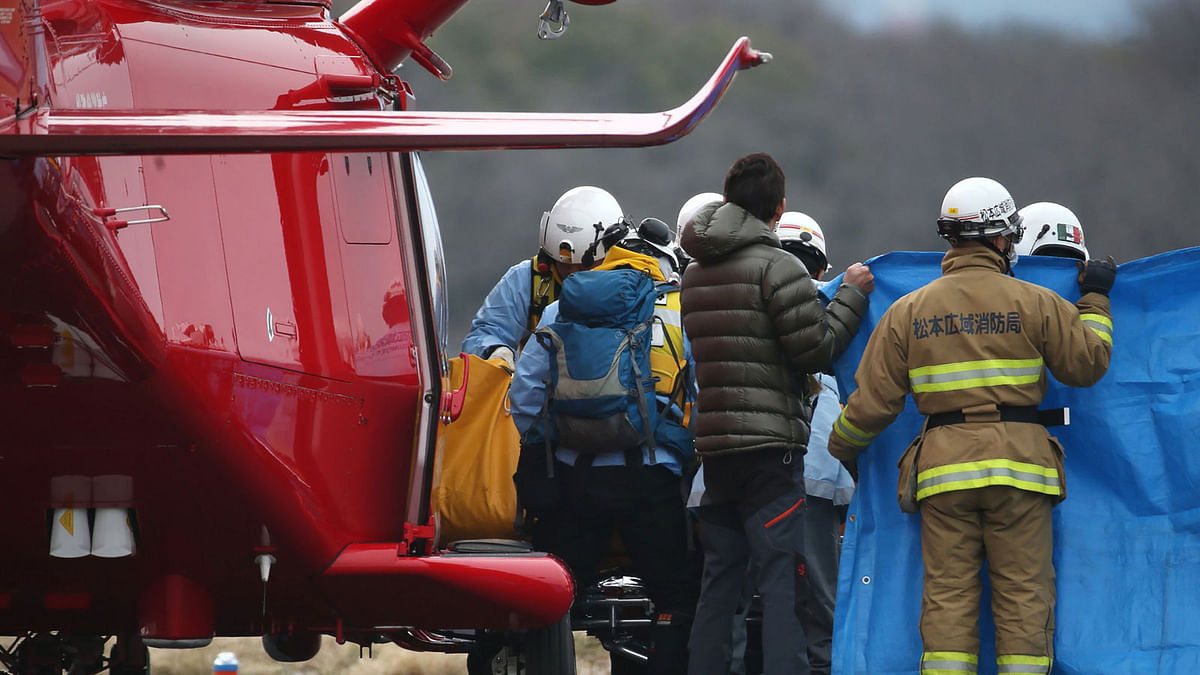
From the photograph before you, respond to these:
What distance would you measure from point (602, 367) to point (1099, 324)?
6.15ft

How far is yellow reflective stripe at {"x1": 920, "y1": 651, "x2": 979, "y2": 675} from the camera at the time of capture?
5520 mm

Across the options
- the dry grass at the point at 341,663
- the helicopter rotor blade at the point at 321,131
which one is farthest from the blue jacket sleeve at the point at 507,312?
the helicopter rotor blade at the point at 321,131

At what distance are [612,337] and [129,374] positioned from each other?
266 centimetres

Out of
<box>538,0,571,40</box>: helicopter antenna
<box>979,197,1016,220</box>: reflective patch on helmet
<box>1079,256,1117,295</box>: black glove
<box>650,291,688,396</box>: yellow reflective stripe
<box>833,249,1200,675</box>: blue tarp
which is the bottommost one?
<box>833,249,1200,675</box>: blue tarp

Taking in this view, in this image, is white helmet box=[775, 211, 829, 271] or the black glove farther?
white helmet box=[775, 211, 829, 271]

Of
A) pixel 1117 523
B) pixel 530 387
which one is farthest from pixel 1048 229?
pixel 530 387

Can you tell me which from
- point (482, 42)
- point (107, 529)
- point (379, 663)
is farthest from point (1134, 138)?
point (107, 529)

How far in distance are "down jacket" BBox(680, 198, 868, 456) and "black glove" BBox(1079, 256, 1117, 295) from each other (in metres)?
0.76

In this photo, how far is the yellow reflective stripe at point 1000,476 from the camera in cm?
547

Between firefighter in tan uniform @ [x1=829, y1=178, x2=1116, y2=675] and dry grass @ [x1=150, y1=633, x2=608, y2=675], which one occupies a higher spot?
firefighter in tan uniform @ [x1=829, y1=178, x2=1116, y2=675]

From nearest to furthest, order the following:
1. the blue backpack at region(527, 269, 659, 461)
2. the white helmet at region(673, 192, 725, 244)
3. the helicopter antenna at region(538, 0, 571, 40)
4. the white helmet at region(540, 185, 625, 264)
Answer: the helicopter antenna at region(538, 0, 571, 40), the blue backpack at region(527, 269, 659, 461), the white helmet at region(540, 185, 625, 264), the white helmet at region(673, 192, 725, 244)

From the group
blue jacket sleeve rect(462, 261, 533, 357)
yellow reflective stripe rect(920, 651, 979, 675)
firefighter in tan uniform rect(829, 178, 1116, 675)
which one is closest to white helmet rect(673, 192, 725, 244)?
blue jacket sleeve rect(462, 261, 533, 357)

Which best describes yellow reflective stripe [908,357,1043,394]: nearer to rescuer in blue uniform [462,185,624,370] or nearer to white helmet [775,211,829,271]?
white helmet [775,211,829,271]

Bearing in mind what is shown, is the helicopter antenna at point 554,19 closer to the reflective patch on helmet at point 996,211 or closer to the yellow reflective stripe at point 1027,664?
the reflective patch on helmet at point 996,211
